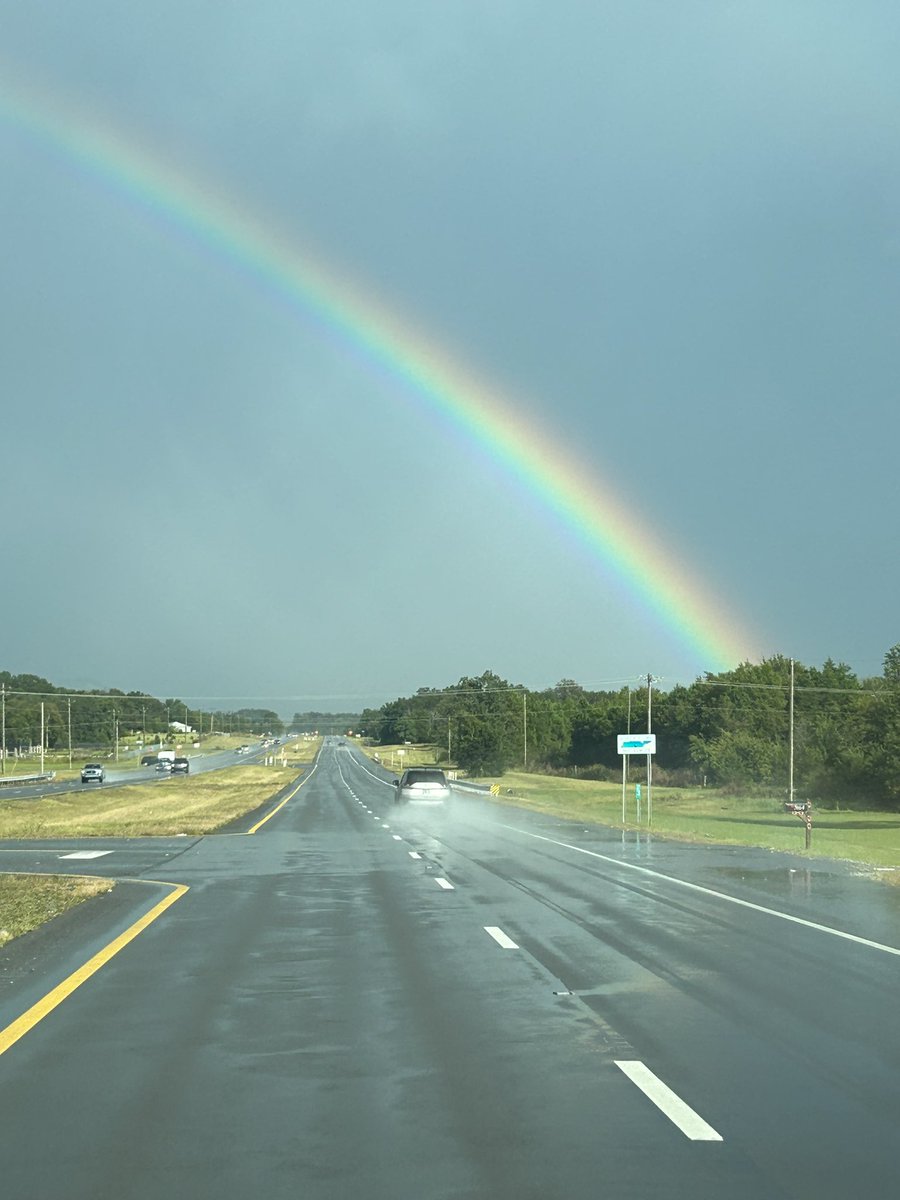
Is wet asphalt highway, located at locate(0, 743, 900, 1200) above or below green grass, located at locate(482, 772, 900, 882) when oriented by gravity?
above

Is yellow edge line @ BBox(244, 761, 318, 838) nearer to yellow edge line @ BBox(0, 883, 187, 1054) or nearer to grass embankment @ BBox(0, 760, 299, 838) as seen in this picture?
grass embankment @ BBox(0, 760, 299, 838)

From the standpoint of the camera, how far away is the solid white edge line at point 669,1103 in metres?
6.57

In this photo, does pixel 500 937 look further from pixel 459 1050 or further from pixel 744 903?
pixel 459 1050

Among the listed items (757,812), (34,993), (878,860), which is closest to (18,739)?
(757,812)

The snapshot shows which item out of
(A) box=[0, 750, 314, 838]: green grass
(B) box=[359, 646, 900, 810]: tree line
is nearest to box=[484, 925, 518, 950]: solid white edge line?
(A) box=[0, 750, 314, 838]: green grass

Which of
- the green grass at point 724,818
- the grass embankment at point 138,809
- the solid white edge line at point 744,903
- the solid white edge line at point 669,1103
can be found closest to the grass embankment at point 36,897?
the solid white edge line at point 669,1103

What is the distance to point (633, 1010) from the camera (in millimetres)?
9977

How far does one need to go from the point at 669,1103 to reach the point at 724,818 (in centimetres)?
6336

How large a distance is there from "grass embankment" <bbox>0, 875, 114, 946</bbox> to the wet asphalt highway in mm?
479

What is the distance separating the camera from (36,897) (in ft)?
59.3

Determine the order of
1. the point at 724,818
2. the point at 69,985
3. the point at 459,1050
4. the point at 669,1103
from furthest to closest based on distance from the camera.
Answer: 1. the point at 724,818
2. the point at 69,985
3. the point at 459,1050
4. the point at 669,1103

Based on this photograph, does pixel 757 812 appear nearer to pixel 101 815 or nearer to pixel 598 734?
pixel 101 815

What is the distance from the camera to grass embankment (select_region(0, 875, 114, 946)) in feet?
50.0

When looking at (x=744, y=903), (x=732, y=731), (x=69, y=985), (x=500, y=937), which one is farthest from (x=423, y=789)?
(x=732, y=731)
